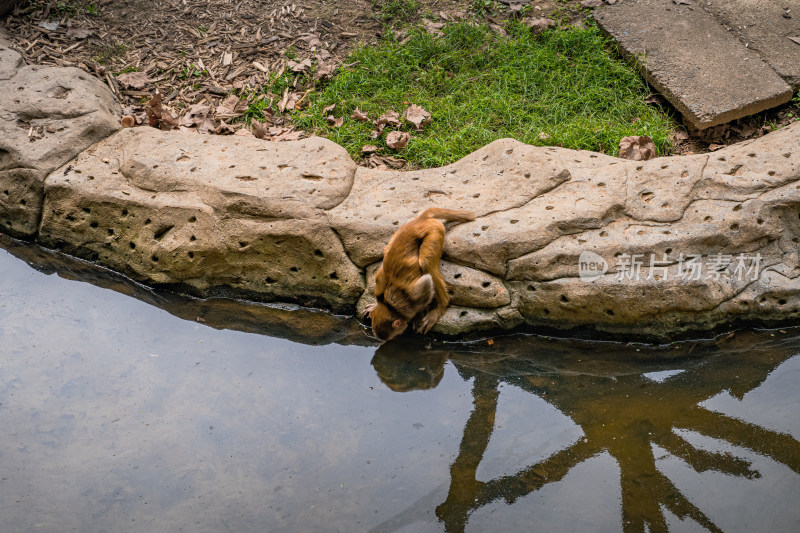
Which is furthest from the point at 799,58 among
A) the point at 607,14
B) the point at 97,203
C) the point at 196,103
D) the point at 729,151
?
the point at 97,203

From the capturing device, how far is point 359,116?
6.49 m

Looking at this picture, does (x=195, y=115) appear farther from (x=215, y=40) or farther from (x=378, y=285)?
(x=378, y=285)

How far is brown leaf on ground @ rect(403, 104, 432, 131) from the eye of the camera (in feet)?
21.0

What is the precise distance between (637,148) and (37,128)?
188 inches

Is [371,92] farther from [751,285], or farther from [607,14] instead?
[751,285]

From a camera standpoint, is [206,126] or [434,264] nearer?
[434,264]

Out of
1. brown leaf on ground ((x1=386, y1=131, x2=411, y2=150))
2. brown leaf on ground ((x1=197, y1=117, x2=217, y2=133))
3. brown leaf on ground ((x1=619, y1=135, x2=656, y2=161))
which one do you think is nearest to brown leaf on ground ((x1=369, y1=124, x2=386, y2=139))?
brown leaf on ground ((x1=386, y1=131, x2=411, y2=150))

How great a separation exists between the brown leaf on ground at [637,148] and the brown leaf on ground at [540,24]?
198 cm

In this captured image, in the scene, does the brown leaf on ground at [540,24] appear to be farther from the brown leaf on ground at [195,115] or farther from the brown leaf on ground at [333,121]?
the brown leaf on ground at [195,115]

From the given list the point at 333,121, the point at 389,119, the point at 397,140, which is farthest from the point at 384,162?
the point at 333,121

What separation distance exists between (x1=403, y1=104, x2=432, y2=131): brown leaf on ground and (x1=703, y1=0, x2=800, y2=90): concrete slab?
3.13 meters

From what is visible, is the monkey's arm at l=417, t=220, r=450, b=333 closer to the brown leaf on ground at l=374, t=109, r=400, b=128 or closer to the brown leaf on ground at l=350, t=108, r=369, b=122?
the brown leaf on ground at l=374, t=109, r=400, b=128

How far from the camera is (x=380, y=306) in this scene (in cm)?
470

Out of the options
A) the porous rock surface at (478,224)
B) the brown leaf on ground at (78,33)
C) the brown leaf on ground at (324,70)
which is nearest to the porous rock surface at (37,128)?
the porous rock surface at (478,224)
